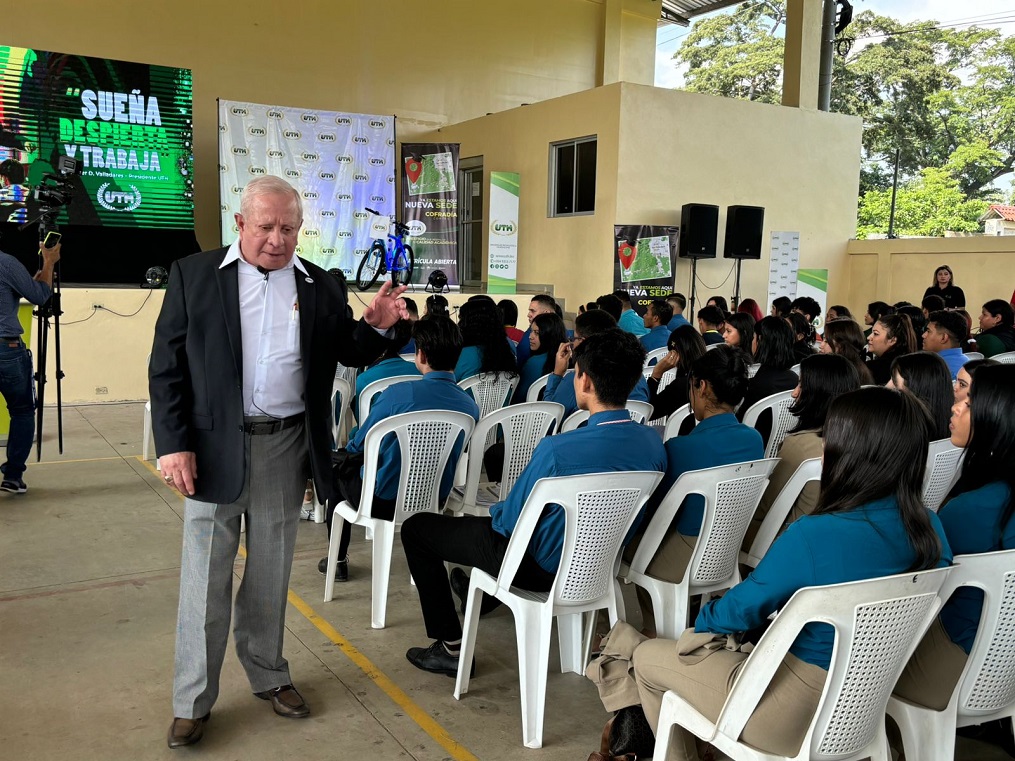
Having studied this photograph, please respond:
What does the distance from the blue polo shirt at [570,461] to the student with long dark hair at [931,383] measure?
1125 mm

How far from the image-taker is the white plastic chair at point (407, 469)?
3.06 m

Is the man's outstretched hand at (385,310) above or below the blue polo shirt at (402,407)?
above

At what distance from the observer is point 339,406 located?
4.85 m

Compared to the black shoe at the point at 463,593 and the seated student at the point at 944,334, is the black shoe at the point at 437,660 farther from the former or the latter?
the seated student at the point at 944,334

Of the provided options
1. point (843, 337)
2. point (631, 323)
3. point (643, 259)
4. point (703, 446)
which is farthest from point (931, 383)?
point (643, 259)

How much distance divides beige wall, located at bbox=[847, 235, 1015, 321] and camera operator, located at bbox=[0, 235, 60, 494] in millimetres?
10968

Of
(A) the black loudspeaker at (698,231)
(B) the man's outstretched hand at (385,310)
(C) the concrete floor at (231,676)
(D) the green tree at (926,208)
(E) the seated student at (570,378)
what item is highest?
(D) the green tree at (926,208)

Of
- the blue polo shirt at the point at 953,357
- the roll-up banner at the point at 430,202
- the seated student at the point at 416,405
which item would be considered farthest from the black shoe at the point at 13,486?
the roll-up banner at the point at 430,202

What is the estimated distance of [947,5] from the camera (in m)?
25.6

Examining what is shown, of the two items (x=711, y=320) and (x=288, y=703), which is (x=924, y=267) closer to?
(x=711, y=320)

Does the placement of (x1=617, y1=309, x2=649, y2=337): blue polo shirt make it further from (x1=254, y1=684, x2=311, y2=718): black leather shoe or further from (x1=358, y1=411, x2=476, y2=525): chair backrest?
(x1=254, y1=684, x2=311, y2=718): black leather shoe

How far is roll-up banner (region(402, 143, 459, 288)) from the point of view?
1134 centimetres

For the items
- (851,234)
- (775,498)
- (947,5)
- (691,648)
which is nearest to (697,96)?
(851,234)

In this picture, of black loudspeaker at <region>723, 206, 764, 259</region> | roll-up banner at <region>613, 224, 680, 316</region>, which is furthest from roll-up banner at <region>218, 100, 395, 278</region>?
black loudspeaker at <region>723, 206, 764, 259</region>
